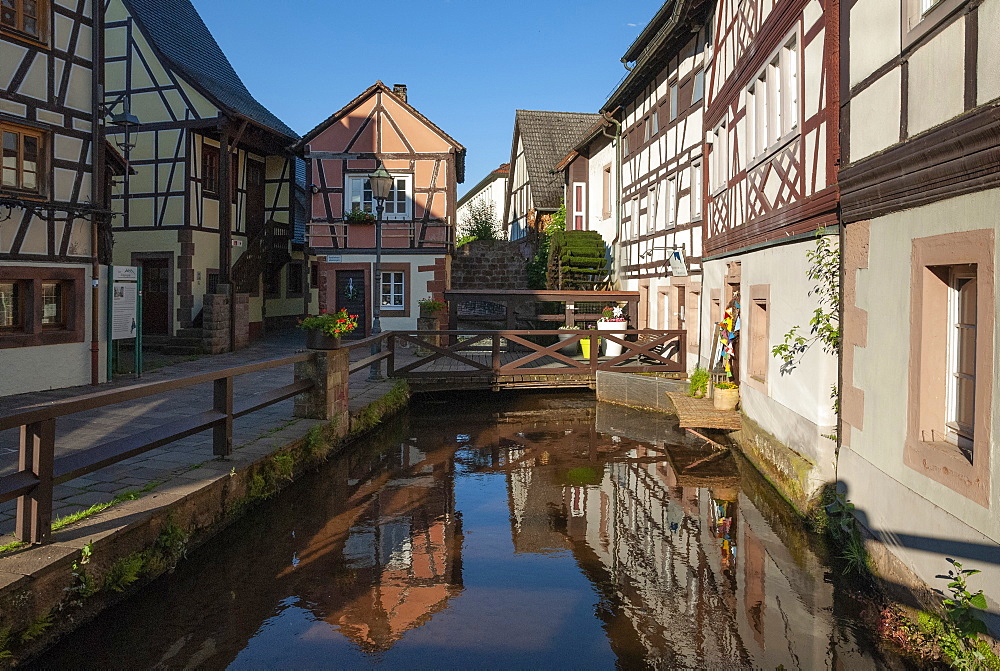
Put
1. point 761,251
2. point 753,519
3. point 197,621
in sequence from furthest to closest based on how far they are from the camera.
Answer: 1. point 761,251
2. point 753,519
3. point 197,621

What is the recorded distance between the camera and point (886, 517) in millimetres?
5336

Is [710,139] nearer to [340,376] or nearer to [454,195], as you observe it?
[340,376]

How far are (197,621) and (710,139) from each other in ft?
37.0

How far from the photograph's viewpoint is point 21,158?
1203 centimetres

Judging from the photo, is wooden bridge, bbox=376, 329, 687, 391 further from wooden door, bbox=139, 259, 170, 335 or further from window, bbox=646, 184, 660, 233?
wooden door, bbox=139, 259, 170, 335

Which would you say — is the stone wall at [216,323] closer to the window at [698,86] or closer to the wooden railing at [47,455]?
the window at [698,86]

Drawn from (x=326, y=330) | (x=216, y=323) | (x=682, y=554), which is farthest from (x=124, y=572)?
(x=216, y=323)

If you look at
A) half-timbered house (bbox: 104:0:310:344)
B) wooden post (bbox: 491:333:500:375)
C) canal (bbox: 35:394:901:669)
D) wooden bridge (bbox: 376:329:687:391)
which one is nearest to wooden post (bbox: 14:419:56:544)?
canal (bbox: 35:394:901:669)

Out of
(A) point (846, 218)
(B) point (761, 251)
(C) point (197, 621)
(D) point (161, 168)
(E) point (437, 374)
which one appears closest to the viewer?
(C) point (197, 621)

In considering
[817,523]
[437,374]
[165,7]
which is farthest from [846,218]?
[165,7]

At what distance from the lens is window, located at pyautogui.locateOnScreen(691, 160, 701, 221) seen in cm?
1567

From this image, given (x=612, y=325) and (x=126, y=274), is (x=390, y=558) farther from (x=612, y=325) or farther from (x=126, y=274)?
(x=612, y=325)

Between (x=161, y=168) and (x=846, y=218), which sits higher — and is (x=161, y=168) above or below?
above

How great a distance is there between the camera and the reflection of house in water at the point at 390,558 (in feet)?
16.1
